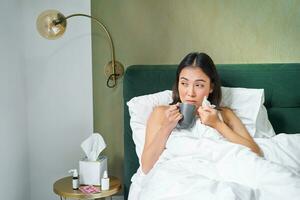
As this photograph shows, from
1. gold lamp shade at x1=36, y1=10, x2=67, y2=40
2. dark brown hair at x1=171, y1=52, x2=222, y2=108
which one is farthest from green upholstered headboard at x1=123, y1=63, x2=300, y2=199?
gold lamp shade at x1=36, y1=10, x2=67, y2=40

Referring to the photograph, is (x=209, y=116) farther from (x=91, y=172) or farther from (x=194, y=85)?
(x=91, y=172)

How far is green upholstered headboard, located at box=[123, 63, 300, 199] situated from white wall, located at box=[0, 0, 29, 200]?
0.67m

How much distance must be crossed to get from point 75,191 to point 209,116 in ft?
2.75

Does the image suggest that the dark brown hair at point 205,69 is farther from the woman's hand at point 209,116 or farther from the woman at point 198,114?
the woman's hand at point 209,116

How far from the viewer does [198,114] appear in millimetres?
1888

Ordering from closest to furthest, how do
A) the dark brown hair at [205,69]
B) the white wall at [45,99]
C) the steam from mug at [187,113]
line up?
the steam from mug at [187,113] < the dark brown hair at [205,69] < the white wall at [45,99]

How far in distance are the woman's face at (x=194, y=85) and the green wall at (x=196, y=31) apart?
472mm

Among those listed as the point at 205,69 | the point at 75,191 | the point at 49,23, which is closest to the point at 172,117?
the point at 205,69

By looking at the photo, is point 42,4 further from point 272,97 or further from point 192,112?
point 272,97

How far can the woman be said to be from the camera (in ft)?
6.00

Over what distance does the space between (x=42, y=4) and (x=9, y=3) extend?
0.68 ft

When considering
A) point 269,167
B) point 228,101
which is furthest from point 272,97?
point 269,167

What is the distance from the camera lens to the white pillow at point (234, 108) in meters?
2.01

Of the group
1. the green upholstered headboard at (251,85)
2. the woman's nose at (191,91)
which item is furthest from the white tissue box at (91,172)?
the woman's nose at (191,91)
